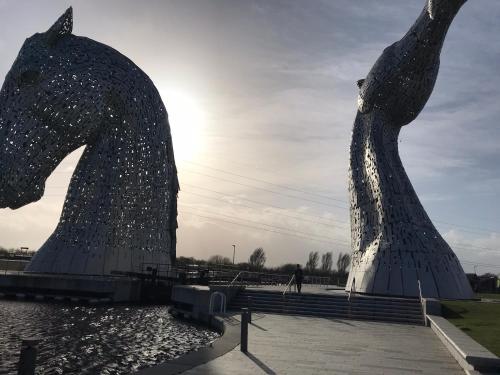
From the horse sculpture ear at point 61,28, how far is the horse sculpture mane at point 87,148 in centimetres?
3

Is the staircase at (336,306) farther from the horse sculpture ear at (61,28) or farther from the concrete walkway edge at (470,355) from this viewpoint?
the horse sculpture ear at (61,28)

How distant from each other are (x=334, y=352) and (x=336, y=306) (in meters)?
6.49

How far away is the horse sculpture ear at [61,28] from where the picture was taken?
53.7 feet

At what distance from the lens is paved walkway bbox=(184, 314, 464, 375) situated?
21.8 ft

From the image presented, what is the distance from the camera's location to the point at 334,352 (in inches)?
313

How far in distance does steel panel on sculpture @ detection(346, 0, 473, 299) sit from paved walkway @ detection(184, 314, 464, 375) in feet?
13.8

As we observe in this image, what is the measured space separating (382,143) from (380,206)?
7.74ft

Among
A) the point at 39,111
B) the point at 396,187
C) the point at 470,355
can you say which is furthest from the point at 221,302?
the point at 39,111

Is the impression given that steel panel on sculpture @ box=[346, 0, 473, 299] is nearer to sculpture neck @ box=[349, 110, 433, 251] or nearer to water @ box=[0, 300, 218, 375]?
sculpture neck @ box=[349, 110, 433, 251]

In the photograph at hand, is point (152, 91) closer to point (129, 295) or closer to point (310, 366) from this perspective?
point (129, 295)

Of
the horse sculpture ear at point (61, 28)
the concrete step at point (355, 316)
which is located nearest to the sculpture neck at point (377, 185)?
the concrete step at point (355, 316)

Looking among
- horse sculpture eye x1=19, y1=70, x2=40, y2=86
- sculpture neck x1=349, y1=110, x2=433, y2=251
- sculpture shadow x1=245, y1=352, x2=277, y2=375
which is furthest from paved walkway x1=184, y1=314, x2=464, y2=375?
horse sculpture eye x1=19, y1=70, x2=40, y2=86

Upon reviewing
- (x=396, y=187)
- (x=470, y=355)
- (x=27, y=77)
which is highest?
(x=27, y=77)

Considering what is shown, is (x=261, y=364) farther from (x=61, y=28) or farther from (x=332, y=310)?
(x=61, y=28)
